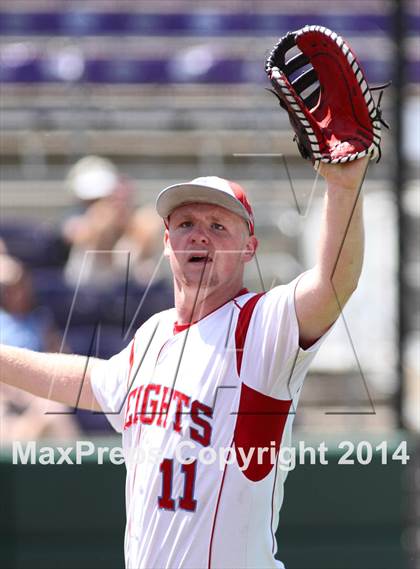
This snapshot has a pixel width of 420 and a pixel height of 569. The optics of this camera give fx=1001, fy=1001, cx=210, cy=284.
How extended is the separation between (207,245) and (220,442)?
415 mm

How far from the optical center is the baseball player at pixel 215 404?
2062 mm

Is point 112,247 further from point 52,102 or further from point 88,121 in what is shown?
point 52,102

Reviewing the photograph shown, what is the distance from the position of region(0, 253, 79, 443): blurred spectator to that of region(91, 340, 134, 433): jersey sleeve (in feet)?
6.06

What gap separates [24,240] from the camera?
5230 millimetres

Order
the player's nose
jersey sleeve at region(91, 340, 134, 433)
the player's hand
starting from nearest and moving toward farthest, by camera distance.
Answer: the player's hand < the player's nose < jersey sleeve at region(91, 340, 134, 433)

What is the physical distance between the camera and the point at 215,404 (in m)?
2.08

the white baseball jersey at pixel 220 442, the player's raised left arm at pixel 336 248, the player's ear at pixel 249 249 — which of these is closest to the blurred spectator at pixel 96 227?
the player's ear at pixel 249 249

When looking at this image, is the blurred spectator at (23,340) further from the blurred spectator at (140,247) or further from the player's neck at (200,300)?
the player's neck at (200,300)

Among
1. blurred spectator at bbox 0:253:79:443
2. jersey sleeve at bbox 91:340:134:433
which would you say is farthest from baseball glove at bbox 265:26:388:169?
blurred spectator at bbox 0:253:79:443

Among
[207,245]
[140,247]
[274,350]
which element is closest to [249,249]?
[207,245]

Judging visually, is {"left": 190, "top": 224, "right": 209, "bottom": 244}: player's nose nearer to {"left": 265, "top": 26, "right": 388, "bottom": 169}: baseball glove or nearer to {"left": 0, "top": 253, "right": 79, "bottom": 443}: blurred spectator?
{"left": 265, "top": 26, "right": 388, "bottom": 169}: baseball glove

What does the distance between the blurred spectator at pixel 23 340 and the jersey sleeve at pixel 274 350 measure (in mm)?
2216

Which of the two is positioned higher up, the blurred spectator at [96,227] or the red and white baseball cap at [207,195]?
the blurred spectator at [96,227]

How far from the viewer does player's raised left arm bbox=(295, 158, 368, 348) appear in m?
1.88
